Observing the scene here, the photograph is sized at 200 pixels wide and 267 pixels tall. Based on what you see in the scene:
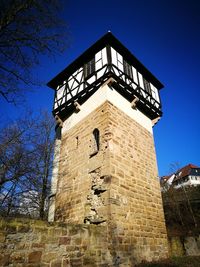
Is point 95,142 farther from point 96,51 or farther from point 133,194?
point 96,51

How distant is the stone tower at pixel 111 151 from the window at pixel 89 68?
7 cm

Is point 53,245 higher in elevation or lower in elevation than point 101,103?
lower

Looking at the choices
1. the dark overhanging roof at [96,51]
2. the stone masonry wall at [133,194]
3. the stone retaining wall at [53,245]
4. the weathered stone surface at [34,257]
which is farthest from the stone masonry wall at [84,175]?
the dark overhanging roof at [96,51]

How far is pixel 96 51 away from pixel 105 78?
232 cm

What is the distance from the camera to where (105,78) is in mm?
8305

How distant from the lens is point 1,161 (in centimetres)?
818

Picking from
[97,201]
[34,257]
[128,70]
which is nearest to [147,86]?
[128,70]

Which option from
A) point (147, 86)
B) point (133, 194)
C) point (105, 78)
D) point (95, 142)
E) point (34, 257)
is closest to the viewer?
point (34, 257)

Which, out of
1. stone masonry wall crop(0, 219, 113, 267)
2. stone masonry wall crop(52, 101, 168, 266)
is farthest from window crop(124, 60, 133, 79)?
stone masonry wall crop(0, 219, 113, 267)

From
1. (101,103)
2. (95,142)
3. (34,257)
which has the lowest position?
(34,257)

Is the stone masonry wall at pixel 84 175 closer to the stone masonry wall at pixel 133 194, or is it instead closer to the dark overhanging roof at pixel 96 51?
the stone masonry wall at pixel 133 194

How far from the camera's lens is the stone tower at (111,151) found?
605 cm

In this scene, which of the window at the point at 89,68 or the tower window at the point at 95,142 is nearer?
the tower window at the point at 95,142

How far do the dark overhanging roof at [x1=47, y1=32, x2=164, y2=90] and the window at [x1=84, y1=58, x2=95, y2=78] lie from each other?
1.25 feet
